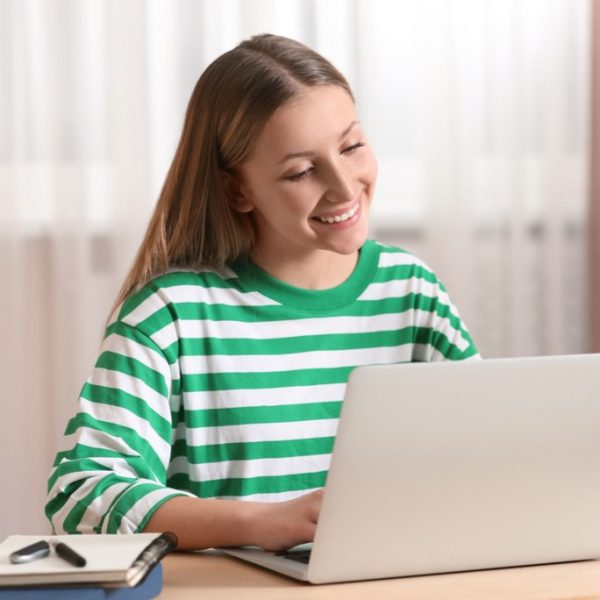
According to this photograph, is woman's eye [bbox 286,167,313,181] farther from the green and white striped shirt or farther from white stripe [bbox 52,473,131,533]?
white stripe [bbox 52,473,131,533]

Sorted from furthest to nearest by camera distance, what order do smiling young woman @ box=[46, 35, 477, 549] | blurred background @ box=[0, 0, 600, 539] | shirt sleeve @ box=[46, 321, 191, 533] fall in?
blurred background @ box=[0, 0, 600, 539] → smiling young woman @ box=[46, 35, 477, 549] → shirt sleeve @ box=[46, 321, 191, 533]

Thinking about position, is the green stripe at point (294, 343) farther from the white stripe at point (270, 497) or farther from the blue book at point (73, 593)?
the blue book at point (73, 593)

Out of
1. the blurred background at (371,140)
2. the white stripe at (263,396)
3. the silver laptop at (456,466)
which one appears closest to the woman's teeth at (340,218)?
the white stripe at (263,396)

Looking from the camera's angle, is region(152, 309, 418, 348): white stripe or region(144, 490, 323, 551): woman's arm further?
region(152, 309, 418, 348): white stripe

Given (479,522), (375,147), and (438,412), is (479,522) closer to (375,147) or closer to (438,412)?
(438,412)

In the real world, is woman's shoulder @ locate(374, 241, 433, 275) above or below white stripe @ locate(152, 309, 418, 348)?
above

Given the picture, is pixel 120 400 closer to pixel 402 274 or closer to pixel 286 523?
pixel 286 523

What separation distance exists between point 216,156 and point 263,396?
1.06 ft

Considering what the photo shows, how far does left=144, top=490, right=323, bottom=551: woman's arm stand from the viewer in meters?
1.07

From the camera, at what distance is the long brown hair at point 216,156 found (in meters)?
1.42

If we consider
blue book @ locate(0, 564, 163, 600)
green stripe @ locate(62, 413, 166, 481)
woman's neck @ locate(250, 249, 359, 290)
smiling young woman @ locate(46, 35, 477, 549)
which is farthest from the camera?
woman's neck @ locate(250, 249, 359, 290)

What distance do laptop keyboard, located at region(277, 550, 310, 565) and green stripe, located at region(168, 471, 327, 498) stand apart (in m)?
0.36

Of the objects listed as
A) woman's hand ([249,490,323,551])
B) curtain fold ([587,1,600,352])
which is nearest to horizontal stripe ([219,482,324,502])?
woman's hand ([249,490,323,551])

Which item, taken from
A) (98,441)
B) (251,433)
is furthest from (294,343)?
(98,441)
